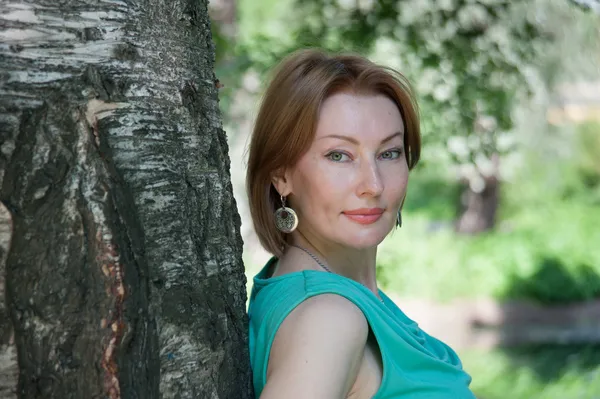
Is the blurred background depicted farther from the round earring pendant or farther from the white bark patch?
the white bark patch

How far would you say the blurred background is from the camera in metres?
6.16

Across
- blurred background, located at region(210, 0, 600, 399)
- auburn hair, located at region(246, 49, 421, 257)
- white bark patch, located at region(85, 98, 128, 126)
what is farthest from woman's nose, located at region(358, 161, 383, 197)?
white bark patch, located at region(85, 98, 128, 126)

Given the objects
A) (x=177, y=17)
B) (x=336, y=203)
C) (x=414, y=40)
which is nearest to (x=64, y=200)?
(x=177, y=17)

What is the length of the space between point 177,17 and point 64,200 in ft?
1.50

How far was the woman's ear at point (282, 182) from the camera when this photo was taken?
2320 millimetres

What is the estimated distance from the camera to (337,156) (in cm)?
218

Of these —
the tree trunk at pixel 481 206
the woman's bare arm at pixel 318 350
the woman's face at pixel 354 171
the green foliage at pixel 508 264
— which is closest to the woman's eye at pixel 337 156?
the woman's face at pixel 354 171

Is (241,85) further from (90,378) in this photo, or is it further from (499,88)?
(90,378)

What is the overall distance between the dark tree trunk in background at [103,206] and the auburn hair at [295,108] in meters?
0.46

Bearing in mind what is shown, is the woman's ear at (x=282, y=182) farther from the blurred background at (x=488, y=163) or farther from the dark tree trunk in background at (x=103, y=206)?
the dark tree trunk in background at (x=103, y=206)

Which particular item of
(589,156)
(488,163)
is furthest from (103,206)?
(589,156)

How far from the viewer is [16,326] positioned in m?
1.52

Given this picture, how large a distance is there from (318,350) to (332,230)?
1.73 feet

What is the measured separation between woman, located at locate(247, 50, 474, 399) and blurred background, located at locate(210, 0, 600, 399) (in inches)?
11.6
